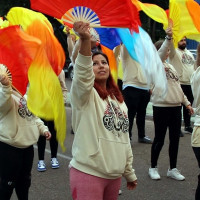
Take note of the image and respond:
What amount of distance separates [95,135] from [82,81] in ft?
1.31

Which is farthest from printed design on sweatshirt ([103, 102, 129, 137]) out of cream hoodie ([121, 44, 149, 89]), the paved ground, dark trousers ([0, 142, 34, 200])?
cream hoodie ([121, 44, 149, 89])

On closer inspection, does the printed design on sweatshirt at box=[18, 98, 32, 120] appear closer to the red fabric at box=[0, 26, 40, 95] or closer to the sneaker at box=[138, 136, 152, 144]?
the red fabric at box=[0, 26, 40, 95]

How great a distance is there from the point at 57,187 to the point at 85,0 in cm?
291

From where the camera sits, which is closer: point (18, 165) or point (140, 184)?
point (18, 165)

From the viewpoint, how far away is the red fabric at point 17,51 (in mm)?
2850

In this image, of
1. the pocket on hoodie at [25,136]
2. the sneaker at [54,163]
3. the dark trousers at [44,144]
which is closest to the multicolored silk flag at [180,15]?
the pocket on hoodie at [25,136]

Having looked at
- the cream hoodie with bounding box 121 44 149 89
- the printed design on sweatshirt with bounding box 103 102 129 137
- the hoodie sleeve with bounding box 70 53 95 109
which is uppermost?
the hoodie sleeve with bounding box 70 53 95 109

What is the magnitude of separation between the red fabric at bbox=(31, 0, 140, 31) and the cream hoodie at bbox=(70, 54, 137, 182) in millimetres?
410

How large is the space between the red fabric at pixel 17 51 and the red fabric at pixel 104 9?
1.33 ft

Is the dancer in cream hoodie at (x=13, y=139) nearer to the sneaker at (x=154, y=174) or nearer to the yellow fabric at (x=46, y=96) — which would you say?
the yellow fabric at (x=46, y=96)

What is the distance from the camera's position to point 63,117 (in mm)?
2623

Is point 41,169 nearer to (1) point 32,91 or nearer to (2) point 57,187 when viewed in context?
(2) point 57,187

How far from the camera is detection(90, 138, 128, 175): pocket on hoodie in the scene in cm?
251

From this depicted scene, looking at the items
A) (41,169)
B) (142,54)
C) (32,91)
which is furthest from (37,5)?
(41,169)
